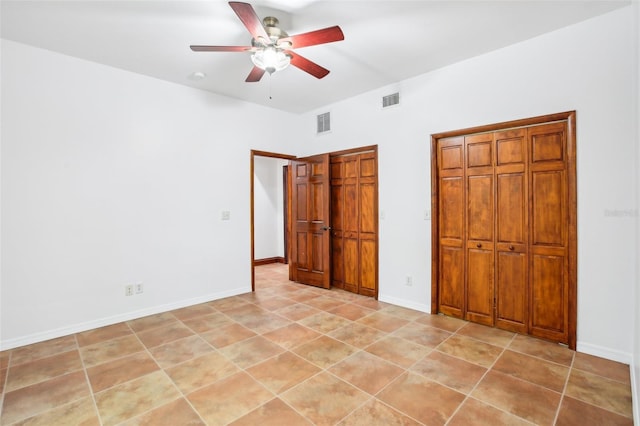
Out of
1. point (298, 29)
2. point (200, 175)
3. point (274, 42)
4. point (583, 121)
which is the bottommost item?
point (200, 175)

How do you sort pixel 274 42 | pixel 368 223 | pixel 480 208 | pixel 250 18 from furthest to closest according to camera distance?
pixel 368 223, pixel 480 208, pixel 274 42, pixel 250 18

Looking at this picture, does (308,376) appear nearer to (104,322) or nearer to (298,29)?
(104,322)

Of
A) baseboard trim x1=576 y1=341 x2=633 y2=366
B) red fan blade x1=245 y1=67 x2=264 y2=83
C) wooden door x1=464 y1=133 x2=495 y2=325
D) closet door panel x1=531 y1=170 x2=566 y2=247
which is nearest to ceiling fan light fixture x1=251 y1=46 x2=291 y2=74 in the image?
red fan blade x1=245 y1=67 x2=264 y2=83

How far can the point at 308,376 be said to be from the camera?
7.77 ft

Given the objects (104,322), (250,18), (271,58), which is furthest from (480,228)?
(104,322)

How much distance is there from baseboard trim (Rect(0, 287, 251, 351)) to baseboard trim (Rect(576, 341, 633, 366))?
4.05 meters

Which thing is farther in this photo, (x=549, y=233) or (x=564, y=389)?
(x=549, y=233)

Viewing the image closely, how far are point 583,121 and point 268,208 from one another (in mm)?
5801

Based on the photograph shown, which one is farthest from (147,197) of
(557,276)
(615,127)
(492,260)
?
(615,127)

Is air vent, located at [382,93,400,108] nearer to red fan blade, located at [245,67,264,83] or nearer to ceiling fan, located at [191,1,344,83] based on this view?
ceiling fan, located at [191,1,344,83]

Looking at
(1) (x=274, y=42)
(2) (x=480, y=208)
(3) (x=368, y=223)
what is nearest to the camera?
(1) (x=274, y=42)

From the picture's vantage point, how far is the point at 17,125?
295cm

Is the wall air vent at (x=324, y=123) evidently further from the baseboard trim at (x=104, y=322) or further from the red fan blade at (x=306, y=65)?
the baseboard trim at (x=104, y=322)

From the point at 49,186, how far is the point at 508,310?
4.97 m
